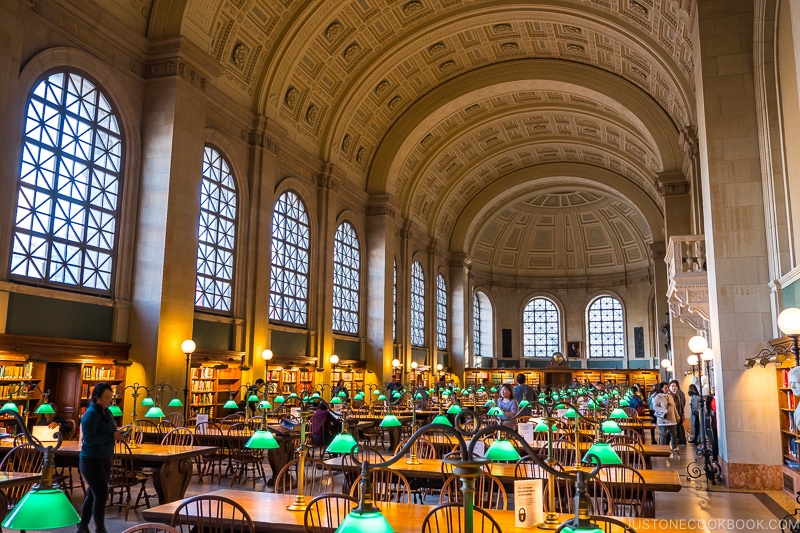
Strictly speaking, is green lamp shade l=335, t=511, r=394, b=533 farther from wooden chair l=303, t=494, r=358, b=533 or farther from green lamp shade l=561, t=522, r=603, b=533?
wooden chair l=303, t=494, r=358, b=533

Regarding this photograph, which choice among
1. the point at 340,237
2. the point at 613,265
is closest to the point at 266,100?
the point at 340,237

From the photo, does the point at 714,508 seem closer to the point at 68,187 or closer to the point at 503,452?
the point at 503,452

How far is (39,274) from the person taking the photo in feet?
40.9

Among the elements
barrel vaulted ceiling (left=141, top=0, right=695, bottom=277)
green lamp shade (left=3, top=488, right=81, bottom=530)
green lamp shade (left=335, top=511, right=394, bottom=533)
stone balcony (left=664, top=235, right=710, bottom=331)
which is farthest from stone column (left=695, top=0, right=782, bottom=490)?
green lamp shade (left=3, top=488, right=81, bottom=530)

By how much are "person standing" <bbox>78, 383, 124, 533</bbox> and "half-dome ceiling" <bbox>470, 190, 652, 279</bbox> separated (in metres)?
33.9

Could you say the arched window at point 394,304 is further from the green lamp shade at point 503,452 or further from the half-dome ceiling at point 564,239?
the green lamp shade at point 503,452

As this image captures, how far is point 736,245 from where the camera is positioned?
11.3m

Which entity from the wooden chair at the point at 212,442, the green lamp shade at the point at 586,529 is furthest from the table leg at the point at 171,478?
the green lamp shade at the point at 586,529

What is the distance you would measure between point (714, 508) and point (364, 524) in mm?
8945

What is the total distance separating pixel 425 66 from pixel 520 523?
22.3 m

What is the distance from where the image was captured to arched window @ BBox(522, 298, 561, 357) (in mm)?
43812

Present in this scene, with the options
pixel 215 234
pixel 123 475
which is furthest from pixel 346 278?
pixel 123 475

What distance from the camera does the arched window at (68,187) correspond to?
1243 centimetres

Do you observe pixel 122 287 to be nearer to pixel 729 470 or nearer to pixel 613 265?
pixel 729 470
